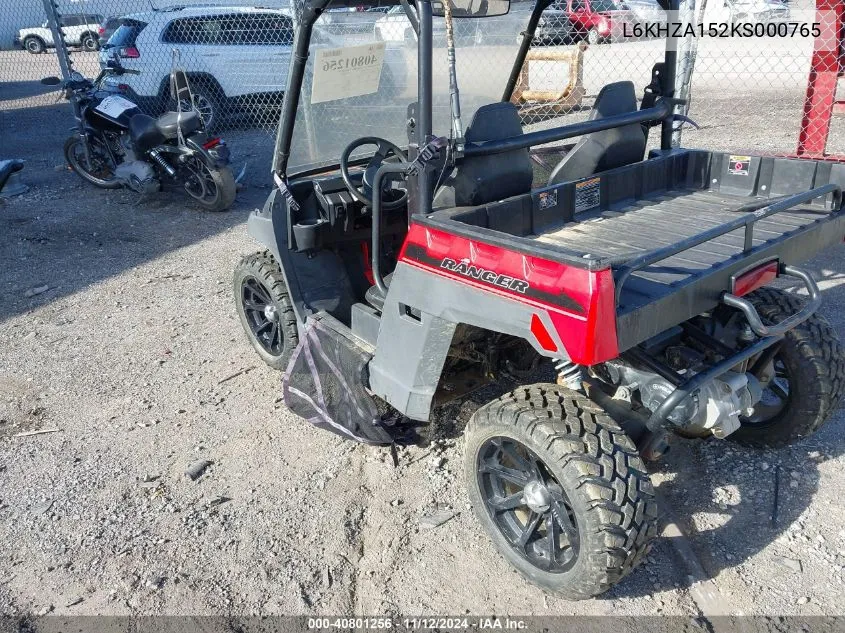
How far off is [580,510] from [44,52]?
26.8 meters

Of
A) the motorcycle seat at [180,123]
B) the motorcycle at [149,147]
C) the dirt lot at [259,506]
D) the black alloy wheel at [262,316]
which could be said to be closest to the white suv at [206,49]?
the motorcycle at [149,147]

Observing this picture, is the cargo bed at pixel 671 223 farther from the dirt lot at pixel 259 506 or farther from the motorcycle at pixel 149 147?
the motorcycle at pixel 149 147

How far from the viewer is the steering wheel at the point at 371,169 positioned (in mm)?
3363

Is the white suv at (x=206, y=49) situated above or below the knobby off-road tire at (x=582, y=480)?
above

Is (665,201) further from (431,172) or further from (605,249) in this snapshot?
(431,172)

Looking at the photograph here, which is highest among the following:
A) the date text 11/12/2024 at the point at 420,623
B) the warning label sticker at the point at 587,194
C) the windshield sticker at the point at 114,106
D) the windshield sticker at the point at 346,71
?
the windshield sticker at the point at 346,71

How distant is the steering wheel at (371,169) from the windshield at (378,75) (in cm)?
21

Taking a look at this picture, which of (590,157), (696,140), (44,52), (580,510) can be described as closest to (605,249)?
(590,157)

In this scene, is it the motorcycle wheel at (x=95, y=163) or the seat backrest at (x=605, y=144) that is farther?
the motorcycle wheel at (x=95, y=163)

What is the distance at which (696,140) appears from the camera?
877 cm

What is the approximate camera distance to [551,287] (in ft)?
7.22

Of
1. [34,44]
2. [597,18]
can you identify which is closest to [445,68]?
[597,18]

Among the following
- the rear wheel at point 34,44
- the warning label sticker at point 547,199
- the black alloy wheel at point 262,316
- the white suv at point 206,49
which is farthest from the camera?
the rear wheel at point 34,44

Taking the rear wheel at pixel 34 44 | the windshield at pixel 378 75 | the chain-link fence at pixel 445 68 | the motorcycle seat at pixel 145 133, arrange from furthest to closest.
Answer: the rear wheel at pixel 34 44 < the motorcycle seat at pixel 145 133 < the chain-link fence at pixel 445 68 < the windshield at pixel 378 75
